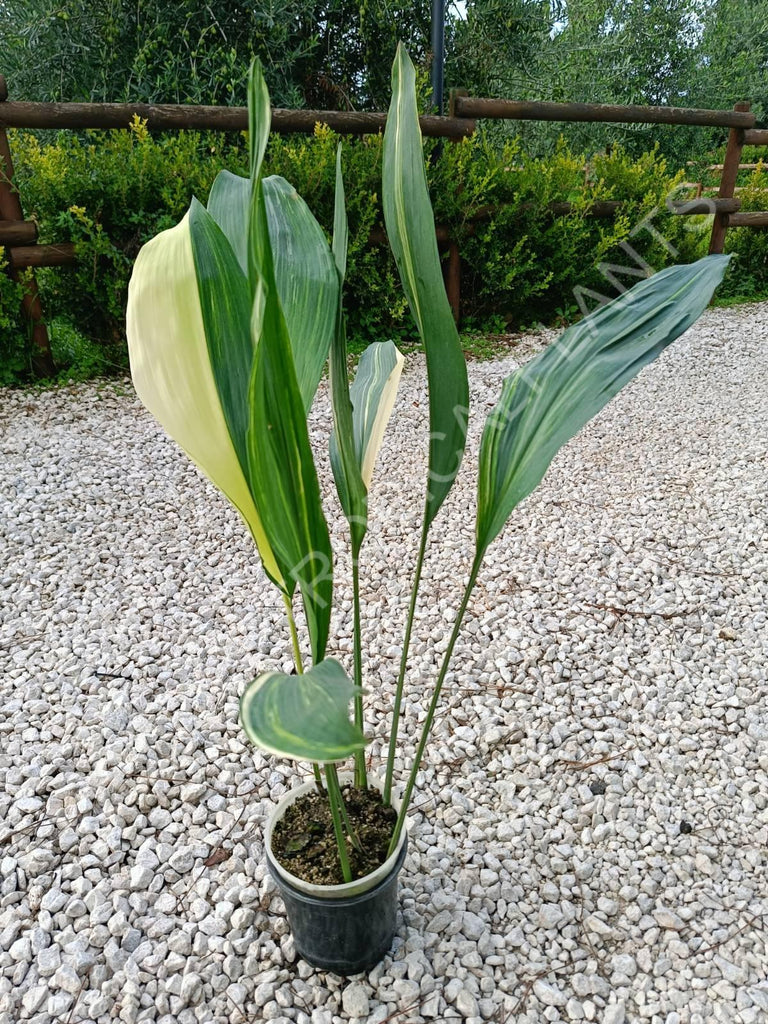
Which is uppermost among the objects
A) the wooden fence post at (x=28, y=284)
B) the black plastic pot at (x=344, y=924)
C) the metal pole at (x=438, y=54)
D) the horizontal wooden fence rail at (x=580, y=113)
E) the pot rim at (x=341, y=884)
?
the metal pole at (x=438, y=54)

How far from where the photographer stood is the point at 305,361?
750mm

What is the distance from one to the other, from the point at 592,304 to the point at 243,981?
3.71 metres

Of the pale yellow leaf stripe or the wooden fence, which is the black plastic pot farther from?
the wooden fence

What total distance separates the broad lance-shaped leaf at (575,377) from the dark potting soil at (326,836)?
477 mm

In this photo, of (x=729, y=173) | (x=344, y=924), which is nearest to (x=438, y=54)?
(x=729, y=173)

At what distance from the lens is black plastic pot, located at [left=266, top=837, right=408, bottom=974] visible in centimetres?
89

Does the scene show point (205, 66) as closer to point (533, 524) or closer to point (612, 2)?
point (533, 524)

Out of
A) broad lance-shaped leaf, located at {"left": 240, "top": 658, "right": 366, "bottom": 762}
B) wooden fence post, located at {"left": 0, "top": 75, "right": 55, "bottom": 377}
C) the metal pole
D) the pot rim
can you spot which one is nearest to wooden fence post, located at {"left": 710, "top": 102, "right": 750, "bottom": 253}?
the metal pole

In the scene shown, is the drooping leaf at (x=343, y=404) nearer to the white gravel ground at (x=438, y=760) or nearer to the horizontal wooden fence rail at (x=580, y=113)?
the white gravel ground at (x=438, y=760)

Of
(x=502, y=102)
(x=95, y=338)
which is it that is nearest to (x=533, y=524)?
Answer: (x=95, y=338)

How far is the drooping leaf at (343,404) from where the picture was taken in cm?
71

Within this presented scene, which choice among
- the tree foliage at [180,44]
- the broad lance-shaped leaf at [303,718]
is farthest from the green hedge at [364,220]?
the broad lance-shaped leaf at [303,718]

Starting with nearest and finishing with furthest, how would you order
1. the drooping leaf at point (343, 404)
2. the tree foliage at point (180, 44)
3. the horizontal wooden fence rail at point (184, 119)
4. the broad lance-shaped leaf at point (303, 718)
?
1. the broad lance-shaped leaf at point (303, 718)
2. the drooping leaf at point (343, 404)
3. the horizontal wooden fence rail at point (184, 119)
4. the tree foliage at point (180, 44)

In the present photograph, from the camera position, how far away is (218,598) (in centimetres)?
184
